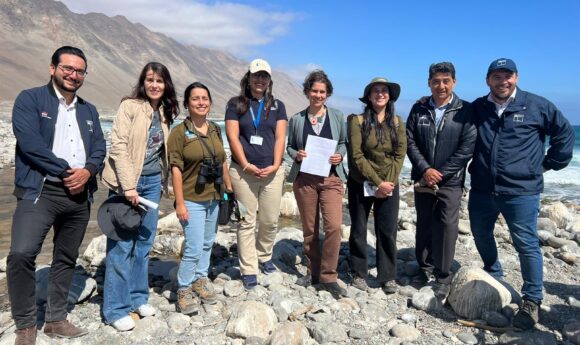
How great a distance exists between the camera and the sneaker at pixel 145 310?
4.37 m

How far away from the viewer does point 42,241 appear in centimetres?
365

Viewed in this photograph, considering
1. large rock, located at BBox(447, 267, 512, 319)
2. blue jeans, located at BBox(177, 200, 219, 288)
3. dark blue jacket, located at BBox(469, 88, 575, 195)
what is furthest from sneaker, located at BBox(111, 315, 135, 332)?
dark blue jacket, located at BBox(469, 88, 575, 195)

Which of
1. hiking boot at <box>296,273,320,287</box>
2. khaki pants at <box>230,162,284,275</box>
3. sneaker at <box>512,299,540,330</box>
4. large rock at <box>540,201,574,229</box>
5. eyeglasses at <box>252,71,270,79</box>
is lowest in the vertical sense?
hiking boot at <box>296,273,320,287</box>

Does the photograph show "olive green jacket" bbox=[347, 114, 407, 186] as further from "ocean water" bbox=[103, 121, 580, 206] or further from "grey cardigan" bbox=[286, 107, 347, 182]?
"ocean water" bbox=[103, 121, 580, 206]

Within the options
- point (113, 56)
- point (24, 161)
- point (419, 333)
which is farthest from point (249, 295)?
point (113, 56)

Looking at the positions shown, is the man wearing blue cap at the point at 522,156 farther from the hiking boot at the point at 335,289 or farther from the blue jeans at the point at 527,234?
the hiking boot at the point at 335,289

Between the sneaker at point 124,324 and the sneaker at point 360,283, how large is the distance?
2.61 meters

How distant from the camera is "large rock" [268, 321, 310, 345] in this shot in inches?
150

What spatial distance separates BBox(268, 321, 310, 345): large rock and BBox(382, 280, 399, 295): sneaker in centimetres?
149

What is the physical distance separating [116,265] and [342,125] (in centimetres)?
293

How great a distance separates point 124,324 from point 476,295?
368 centimetres

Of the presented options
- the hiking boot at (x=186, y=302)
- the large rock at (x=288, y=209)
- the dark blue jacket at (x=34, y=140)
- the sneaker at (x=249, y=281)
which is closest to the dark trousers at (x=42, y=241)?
the dark blue jacket at (x=34, y=140)

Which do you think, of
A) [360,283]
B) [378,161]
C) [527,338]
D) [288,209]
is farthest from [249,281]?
[288,209]

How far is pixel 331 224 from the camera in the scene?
5.00 metres
